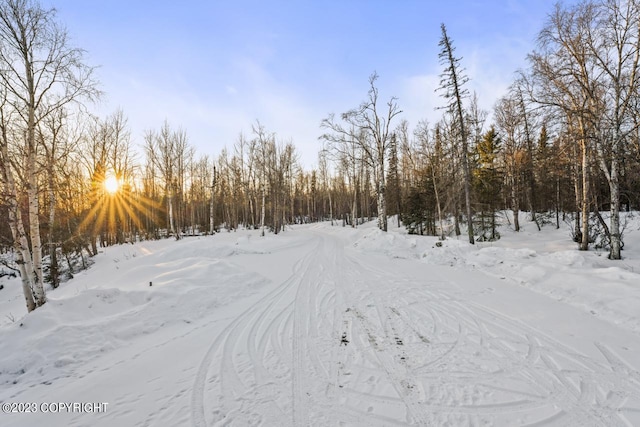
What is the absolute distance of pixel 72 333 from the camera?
4.68 m

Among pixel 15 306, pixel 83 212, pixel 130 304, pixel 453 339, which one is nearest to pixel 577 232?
pixel 453 339

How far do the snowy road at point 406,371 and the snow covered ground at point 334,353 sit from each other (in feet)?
0.07

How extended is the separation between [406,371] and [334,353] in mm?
1175

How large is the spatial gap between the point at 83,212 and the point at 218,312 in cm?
2460

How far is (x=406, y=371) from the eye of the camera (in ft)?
12.0

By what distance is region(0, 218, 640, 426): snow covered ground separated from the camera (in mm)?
2992

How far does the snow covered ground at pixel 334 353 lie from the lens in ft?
9.82

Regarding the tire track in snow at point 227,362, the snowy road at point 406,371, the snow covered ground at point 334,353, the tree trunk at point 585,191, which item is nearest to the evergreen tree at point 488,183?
the tree trunk at point 585,191

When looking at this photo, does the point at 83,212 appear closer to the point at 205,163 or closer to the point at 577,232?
the point at 205,163

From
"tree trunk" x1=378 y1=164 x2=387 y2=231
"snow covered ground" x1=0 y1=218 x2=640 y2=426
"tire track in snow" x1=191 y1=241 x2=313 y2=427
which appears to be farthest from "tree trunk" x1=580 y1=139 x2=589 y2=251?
"tire track in snow" x1=191 y1=241 x2=313 y2=427
